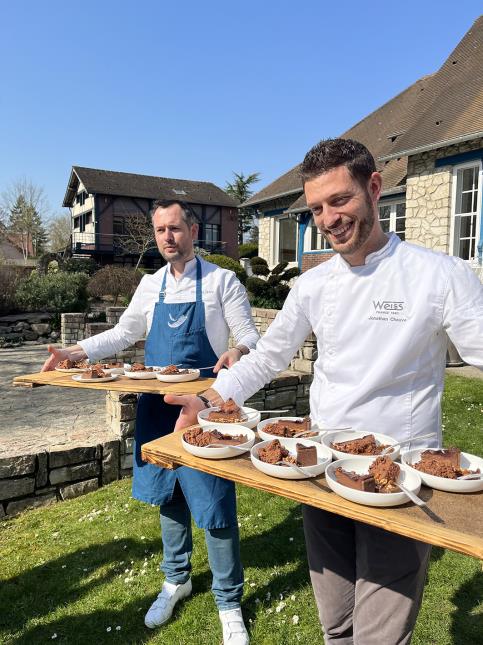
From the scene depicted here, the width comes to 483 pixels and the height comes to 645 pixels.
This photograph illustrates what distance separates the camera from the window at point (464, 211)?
10.8 m

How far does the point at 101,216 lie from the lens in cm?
3250

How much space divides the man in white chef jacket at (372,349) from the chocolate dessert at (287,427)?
8 centimetres

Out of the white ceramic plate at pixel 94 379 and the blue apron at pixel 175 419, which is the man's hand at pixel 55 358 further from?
the blue apron at pixel 175 419

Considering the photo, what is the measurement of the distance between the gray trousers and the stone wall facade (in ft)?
33.5

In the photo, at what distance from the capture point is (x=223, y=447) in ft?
5.98

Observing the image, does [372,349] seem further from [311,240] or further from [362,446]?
[311,240]

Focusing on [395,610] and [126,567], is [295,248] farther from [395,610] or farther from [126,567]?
[395,610]

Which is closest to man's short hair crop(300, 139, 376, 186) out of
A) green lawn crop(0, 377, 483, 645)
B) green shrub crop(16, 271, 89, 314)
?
green lawn crop(0, 377, 483, 645)

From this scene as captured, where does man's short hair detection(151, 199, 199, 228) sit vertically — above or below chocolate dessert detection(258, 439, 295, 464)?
above

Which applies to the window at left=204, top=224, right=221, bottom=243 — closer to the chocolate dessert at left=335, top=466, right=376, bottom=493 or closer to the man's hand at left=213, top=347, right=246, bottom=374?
the man's hand at left=213, top=347, right=246, bottom=374

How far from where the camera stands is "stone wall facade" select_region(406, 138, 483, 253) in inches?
437

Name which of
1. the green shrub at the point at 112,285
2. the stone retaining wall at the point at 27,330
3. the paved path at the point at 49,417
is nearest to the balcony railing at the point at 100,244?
the green shrub at the point at 112,285

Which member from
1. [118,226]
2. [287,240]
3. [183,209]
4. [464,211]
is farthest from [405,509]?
[118,226]

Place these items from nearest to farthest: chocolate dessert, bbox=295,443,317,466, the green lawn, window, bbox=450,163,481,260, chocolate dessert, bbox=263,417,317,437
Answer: chocolate dessert, bbox=295,443,317,466, chocolate dessert, bbox=263,417,317,437, the green lawn, window, bbox=450,163,481,260
